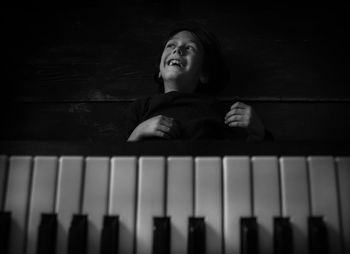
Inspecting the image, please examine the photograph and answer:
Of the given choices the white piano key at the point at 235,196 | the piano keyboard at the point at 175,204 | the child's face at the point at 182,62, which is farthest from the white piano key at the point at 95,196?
the child's face at the point at 182,62

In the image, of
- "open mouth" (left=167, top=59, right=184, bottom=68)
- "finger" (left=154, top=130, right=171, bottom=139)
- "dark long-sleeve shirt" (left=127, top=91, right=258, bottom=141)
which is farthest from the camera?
"open mouth" (left=167, top=59, right=184, bottom=68)

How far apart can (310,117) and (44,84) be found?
89cm

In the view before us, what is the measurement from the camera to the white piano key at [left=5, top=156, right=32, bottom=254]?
2.37 feet

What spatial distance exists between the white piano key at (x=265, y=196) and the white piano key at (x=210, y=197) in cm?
7

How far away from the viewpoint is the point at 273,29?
4.53 ft

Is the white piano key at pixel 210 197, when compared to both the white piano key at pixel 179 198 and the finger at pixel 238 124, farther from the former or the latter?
the finger at pixel 238 124

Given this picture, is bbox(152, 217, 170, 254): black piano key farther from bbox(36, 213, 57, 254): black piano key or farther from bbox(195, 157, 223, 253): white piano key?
bbox(36, 213, 57, 254): black piano key

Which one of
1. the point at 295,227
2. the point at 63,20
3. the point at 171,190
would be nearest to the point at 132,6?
the point at 63,20

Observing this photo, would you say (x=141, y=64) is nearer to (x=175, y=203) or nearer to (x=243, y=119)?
(x=243, y=119)

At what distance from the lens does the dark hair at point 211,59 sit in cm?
132

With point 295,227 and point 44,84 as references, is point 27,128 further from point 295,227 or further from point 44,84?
point 295,227

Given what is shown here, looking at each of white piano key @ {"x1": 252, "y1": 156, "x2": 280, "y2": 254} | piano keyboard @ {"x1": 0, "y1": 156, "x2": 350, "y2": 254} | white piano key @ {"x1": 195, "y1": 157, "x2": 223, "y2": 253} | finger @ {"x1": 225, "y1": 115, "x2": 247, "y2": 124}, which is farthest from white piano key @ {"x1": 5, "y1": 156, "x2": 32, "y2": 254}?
finger @ {"x1": 225, "y1": 115, "x2": 247, "y2": 124}

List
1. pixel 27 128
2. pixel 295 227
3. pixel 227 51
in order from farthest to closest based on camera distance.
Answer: pixel 227 51 < pixel 27 128 < pixel 295 227

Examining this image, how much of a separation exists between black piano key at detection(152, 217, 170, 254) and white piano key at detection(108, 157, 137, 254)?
5 centimetres
